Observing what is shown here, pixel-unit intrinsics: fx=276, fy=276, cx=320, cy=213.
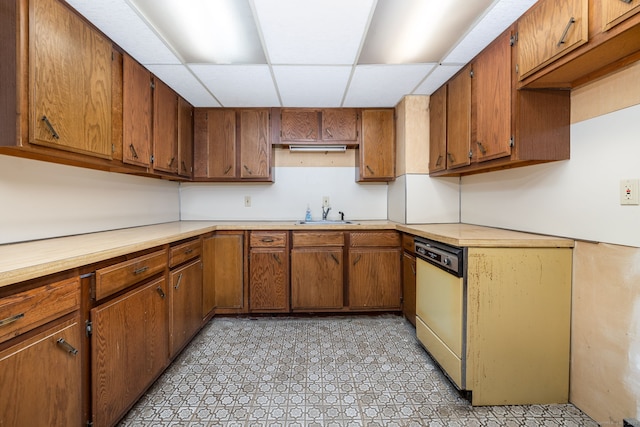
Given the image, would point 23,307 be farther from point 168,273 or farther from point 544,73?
point 544,73

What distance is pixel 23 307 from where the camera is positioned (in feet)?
3.04

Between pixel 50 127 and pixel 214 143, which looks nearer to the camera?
pixel 50 127

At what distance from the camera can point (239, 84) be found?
2371 mm

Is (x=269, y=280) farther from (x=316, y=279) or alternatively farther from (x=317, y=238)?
(x=317, y=238)

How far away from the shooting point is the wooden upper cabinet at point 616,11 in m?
0.98

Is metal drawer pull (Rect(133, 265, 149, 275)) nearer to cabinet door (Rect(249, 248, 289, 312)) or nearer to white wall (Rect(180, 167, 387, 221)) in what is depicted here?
cabinet door (Rect(249, 248, 289, 312))

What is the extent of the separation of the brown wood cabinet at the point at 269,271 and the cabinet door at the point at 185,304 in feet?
1.65

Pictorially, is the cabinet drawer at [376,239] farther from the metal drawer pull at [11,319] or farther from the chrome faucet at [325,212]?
the metal drawer pull at [11,319]

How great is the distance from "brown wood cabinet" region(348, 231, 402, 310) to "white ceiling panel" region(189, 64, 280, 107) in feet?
5.12

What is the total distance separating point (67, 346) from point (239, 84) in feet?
6.88

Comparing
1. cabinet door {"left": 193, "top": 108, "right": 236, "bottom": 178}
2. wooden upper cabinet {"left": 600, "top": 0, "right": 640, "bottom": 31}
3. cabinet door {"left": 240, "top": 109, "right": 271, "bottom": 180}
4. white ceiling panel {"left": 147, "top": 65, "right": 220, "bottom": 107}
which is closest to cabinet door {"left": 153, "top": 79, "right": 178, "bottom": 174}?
white ceiling panel {"left": 147, "top": 65, "right": 220, "bottom": 107}

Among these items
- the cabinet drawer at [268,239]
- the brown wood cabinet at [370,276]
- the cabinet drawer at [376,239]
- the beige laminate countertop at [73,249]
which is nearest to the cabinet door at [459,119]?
the beige laminate countertop at [73,249]

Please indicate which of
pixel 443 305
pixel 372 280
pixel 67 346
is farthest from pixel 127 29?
pixel 372 280

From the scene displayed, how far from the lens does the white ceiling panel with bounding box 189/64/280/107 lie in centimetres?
211
